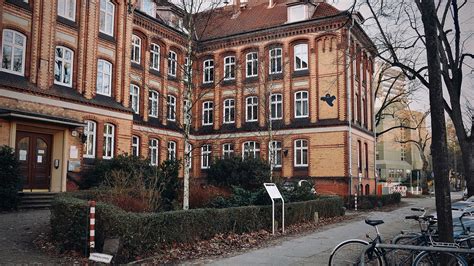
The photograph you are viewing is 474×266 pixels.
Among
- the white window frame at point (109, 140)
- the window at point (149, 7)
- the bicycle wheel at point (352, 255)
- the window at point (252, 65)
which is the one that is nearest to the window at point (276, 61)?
the window at point (252, 65)

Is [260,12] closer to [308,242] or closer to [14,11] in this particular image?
[14,11]

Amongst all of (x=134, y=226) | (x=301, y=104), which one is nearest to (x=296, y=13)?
(x=301, y=104)

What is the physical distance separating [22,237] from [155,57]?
24.6m

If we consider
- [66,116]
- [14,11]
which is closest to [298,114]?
[66,116]

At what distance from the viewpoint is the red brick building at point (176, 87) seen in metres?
20.3

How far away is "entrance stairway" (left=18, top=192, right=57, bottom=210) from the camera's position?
18020mm

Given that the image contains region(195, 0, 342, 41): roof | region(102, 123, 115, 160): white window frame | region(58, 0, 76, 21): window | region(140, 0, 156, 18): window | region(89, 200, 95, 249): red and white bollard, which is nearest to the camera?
region(89, 200, 95, 249): red and white bollard

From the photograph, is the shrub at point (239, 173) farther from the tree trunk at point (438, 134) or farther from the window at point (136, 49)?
the window at point (136, 49)

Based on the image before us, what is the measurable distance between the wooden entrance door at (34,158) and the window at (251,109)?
18.0 m

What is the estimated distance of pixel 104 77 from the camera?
25.0 metres

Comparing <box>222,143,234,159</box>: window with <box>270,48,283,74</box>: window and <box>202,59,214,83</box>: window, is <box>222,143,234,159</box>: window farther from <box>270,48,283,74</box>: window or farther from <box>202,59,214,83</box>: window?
<box>270,48,283,74</box>: window

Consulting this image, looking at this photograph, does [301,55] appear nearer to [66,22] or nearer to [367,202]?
[367,202]

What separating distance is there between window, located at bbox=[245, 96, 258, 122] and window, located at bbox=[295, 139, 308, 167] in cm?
442

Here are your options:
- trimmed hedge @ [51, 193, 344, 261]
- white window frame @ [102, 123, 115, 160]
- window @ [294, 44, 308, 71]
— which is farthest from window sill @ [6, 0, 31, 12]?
window @ [294, 44, 308, 71]
